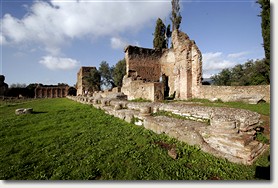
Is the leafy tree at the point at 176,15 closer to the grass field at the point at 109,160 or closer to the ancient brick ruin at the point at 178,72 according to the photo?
the ancient brick ruin at the point at 178,72

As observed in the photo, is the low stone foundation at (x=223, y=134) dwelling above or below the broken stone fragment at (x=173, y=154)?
above

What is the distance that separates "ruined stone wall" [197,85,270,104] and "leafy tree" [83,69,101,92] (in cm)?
3607

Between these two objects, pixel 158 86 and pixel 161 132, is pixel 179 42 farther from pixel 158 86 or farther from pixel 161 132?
pixel 161 132

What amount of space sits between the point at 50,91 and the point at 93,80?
20519mm

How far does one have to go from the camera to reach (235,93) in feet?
45.3

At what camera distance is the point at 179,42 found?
18.0m

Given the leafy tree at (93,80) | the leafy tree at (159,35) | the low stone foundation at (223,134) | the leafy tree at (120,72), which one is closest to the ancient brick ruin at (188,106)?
the low stone foundation at (223,134)

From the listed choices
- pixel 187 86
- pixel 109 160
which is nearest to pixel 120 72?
pixel 187 86

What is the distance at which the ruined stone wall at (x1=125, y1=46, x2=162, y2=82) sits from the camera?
24.2 metres

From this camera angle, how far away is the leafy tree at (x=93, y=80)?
47.3 m

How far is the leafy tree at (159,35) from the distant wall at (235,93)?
2061cm

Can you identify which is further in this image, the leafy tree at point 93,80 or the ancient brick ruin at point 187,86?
the leafy tree at point 93,80

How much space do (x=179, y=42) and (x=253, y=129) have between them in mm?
14758

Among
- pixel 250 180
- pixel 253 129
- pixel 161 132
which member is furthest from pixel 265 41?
pixel 250 180
